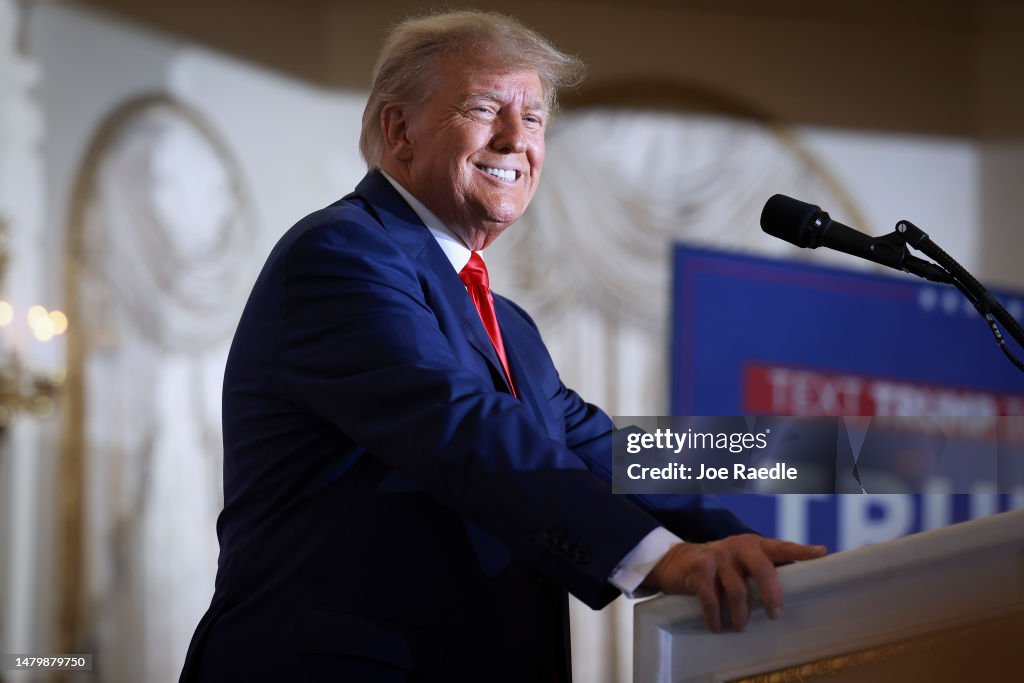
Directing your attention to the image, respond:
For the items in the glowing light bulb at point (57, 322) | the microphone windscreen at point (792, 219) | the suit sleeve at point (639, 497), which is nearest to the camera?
the microphone windscreen at point (792, 219)

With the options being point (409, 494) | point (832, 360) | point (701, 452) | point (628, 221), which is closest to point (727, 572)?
point (701, 452)

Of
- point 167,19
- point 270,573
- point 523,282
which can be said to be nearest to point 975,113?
point 523,282

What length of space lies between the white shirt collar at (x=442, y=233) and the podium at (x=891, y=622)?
0.80 metres

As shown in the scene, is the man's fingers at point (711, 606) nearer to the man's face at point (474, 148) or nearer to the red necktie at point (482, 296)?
the red necktie at point (482, 296)

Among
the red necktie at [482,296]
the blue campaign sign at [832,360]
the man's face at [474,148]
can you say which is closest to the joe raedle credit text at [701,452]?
the red necktie at [482,296]

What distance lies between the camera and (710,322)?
396 cm

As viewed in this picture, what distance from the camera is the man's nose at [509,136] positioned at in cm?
185

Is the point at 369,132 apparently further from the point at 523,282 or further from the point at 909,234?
the point at 523,282

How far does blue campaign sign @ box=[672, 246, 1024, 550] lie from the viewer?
3.87 metres

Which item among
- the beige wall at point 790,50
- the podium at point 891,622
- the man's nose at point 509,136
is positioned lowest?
the podium at point 891,622

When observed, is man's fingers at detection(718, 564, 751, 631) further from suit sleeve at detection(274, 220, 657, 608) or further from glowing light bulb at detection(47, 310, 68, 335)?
glowing light bulb at detection(47, 310, 68, 335)

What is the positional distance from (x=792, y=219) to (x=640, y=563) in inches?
22.6

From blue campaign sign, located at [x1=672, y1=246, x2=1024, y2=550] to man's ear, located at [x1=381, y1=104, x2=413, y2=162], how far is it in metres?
1.93

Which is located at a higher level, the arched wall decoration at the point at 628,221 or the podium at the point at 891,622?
the arched wall decoration at the point at 628,221
